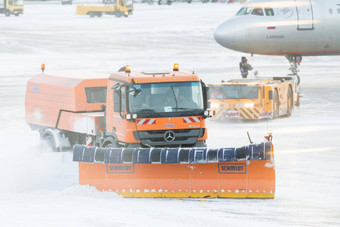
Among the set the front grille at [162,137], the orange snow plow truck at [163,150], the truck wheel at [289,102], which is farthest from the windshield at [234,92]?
the front grille at [162,137]

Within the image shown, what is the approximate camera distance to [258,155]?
58.0ft

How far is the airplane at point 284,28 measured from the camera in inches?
1548

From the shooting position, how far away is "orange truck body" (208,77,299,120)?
99.2 ft

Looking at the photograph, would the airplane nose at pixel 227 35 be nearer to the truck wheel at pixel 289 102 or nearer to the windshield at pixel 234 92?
the truck wheel at pixel 289 102

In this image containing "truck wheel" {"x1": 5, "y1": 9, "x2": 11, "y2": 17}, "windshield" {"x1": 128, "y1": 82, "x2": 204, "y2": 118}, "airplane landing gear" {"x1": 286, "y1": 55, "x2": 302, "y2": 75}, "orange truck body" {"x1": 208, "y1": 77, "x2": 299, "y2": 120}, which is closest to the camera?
"windshield" {"x1": 128, "y1": 82, "x2": 204, "y2": 118}

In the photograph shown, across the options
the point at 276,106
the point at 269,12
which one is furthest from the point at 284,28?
the point at 276,106

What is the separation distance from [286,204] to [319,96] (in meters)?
21.7

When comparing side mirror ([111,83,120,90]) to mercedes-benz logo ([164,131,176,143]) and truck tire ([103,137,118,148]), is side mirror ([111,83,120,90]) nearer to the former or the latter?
truck tire ([103,137,118,148])

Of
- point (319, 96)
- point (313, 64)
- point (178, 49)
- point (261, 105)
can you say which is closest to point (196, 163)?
point (261, 105)

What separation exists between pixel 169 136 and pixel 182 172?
1.28 metres

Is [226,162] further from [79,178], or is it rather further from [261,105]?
[261,105]

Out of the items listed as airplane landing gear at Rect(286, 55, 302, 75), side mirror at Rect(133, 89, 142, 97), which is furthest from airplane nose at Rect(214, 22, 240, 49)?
side mirror at Rect(133, 89, 142, 97)

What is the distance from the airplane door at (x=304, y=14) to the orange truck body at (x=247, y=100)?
8469 mm

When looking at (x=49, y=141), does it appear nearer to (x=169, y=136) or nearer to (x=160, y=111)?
(x=160, y=111)
